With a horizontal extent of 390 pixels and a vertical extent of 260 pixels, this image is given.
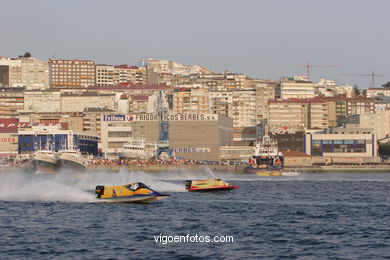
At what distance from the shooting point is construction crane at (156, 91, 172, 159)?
170625mm

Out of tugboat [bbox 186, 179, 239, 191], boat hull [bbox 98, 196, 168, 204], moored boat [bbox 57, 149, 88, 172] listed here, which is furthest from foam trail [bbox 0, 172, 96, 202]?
moored boat [bbox 57, 149, 88, 172]

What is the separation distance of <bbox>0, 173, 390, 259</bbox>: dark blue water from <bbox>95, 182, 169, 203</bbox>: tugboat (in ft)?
1.70

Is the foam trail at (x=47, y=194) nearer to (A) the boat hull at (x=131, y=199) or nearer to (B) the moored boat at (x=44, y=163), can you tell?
(A) the boat hull at (x=131, y=199)

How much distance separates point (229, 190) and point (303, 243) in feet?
113

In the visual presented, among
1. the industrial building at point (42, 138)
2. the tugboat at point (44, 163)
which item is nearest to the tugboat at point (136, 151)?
the industrial building at point (42, 138)

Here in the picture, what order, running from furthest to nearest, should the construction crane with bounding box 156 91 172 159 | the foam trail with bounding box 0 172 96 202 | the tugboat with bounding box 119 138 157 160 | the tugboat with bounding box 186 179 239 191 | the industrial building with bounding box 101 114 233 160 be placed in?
the industrial building with bounding box 101 114 233 160 → the construction crane with bounding box 156 91 172 159 → the tugboat with bounding box 119 138 157 160 → the tugboat with bounding box 186 179 239 191 → the foam trail with bounding box 0 172 96 202

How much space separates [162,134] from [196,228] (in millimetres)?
135977

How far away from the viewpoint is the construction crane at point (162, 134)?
17062cm

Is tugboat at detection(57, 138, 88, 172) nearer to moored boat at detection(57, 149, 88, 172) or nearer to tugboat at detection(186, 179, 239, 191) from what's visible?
moored boat at detection(57, 149, 88, 172)

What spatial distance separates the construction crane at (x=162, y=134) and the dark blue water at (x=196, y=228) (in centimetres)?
11263

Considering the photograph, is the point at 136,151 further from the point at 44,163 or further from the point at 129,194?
the point at 129,194

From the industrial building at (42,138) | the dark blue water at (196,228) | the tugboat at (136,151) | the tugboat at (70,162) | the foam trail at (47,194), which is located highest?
the industrial building at (42,138)

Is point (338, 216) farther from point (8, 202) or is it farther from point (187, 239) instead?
point (8, 202)

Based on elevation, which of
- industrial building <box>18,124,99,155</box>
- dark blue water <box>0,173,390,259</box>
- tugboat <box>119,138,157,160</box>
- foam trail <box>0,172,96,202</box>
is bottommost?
dark blue water <box>0,173,390,259</box>
